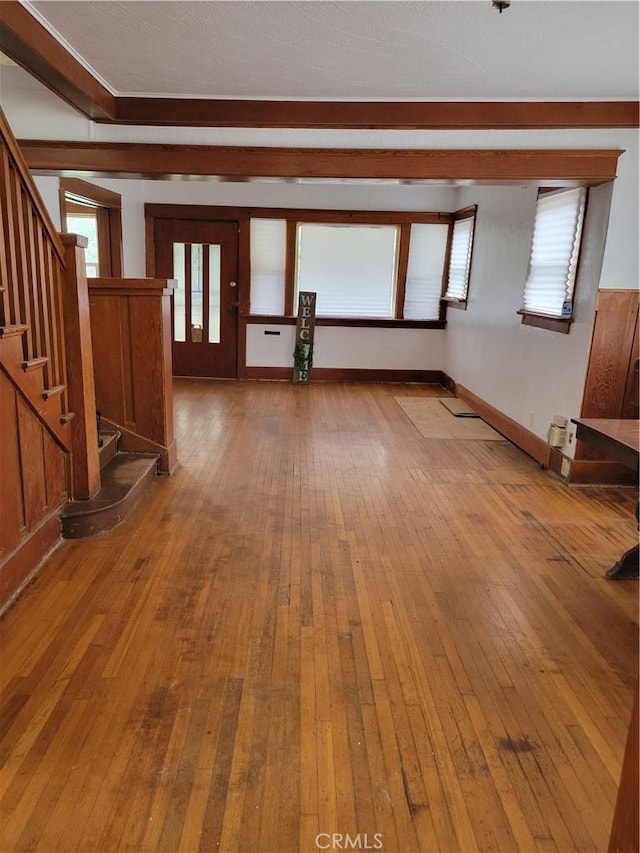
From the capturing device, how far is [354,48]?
2.93 metres

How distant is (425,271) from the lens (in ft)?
24.9

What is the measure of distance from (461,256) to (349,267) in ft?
4.87

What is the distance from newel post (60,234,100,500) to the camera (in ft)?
9.50

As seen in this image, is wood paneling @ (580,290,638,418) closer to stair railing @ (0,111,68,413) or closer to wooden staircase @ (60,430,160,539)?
wooden staircase @ (60,430,160,539)

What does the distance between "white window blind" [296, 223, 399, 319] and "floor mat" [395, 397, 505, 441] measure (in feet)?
5.49

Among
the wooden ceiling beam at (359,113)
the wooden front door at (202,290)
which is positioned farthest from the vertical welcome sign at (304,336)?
the wooden ceiling beam at (359,113)

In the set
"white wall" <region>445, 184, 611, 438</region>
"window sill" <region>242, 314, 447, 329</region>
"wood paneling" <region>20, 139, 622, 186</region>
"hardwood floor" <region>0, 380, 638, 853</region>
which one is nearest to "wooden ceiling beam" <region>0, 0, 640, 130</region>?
"wood paneling" <region>20, 139, 622, 186</region>

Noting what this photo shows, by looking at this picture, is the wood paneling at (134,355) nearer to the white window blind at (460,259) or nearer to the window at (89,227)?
the window at (89,227)

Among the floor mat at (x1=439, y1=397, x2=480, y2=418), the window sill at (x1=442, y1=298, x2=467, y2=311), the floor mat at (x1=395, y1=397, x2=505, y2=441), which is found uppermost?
the window sill at (x1=442, y1=298, x2=467, y2=311)

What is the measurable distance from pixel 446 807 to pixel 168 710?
929mm

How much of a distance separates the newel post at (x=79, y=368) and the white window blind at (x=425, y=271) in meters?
5.37

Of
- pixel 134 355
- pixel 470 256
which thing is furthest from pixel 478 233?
pixel 134 355

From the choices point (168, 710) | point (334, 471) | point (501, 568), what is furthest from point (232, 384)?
point (168, 710)

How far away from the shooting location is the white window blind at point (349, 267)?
24.3ft
